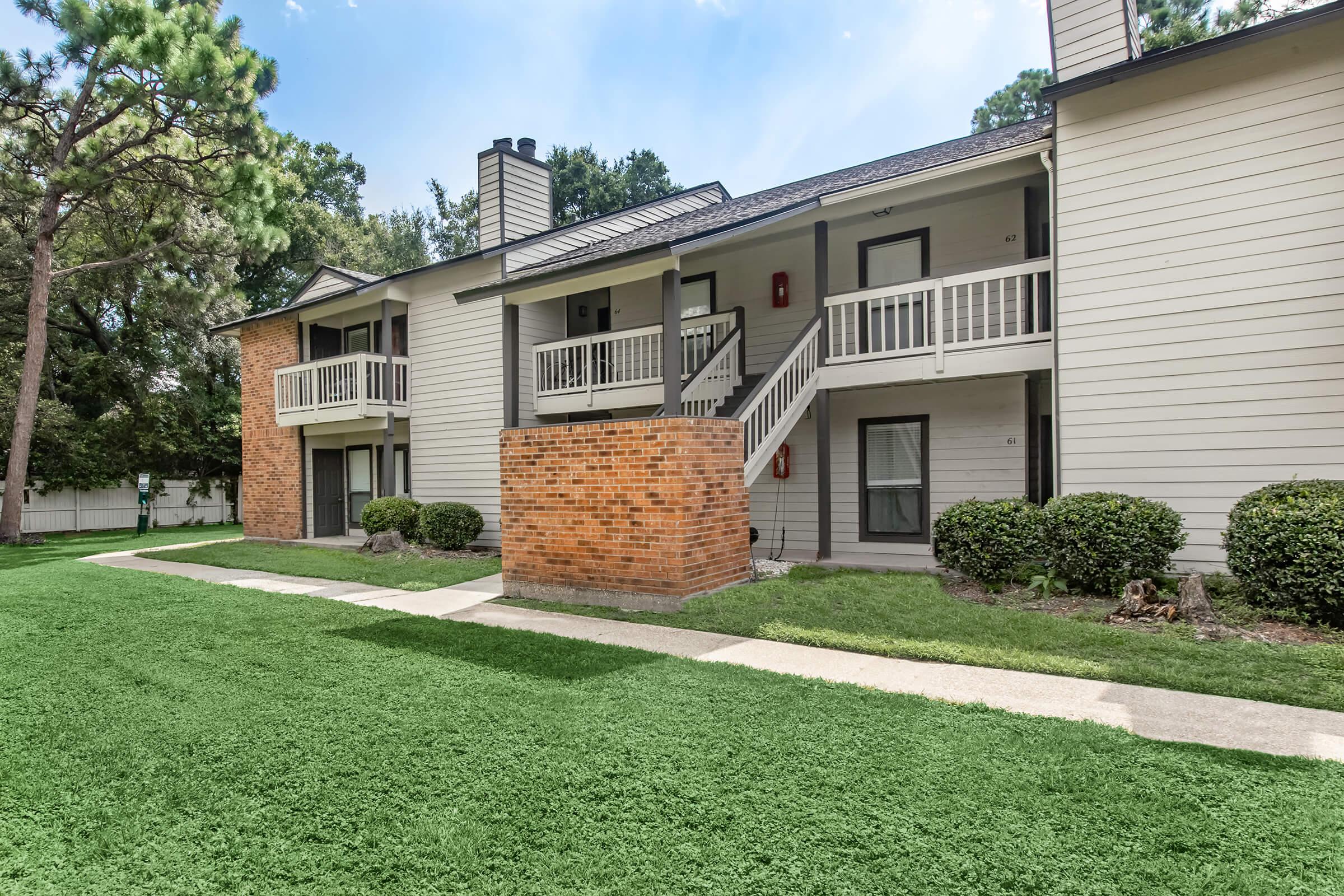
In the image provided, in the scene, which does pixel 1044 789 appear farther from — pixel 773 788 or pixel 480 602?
pixel 480 602

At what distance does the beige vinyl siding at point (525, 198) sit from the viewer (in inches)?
581

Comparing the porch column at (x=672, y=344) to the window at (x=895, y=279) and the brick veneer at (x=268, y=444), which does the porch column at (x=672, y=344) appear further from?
the brick veneer at (x=268, y=444)

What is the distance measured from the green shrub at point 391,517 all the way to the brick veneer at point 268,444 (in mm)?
3456

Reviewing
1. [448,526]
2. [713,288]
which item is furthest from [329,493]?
[713,288]

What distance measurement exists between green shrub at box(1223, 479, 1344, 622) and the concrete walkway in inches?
82.5

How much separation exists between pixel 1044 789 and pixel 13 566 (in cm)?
1491

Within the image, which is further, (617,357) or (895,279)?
(617,357)

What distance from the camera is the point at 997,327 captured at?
934 cm

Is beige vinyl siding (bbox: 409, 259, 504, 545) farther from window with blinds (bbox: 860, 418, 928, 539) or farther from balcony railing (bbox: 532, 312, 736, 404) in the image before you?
window with blinds (bbox: 860, 418, 928, 539)

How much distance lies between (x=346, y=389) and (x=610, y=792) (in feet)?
42.8

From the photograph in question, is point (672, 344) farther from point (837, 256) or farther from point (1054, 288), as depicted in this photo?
point (837, 256)

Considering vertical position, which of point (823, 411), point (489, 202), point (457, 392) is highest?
point (489, 202)

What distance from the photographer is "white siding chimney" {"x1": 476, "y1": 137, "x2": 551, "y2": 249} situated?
48.1 feet

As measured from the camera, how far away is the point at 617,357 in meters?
12.1
